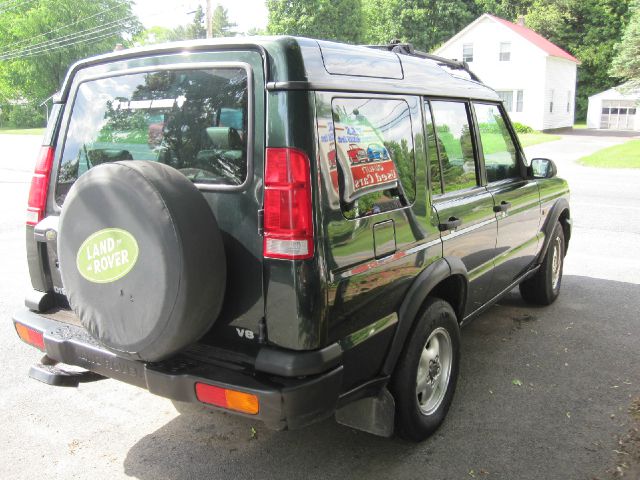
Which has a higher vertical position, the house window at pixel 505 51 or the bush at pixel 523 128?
the house window at pixel 505 51

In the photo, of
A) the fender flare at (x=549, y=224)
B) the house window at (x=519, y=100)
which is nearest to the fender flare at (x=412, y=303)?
the fender flare at (x=549, y=224)

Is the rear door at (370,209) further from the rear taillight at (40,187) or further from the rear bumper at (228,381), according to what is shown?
the rear taillight at (40,187)

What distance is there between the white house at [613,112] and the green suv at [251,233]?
152ft

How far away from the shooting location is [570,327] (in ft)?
17.0

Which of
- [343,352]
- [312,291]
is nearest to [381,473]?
[343,352]

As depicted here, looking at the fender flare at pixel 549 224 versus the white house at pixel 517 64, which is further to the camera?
the white house at pixel 517 64

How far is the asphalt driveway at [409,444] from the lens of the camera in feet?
10.3

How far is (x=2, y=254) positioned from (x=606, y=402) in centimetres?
699

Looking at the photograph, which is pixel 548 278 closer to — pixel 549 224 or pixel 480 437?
pixel 549 224

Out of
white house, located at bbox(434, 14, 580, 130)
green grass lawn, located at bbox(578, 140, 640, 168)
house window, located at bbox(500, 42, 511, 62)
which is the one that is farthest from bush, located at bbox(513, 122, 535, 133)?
green grass lawn, located at bbox(578, 140, 640, 168)

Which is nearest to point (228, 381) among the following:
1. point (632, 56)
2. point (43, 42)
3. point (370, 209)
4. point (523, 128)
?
point (370, 209)

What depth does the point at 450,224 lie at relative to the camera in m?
3.48

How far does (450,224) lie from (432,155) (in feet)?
1.36

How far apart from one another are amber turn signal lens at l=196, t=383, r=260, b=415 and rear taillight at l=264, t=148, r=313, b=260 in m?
0.60
